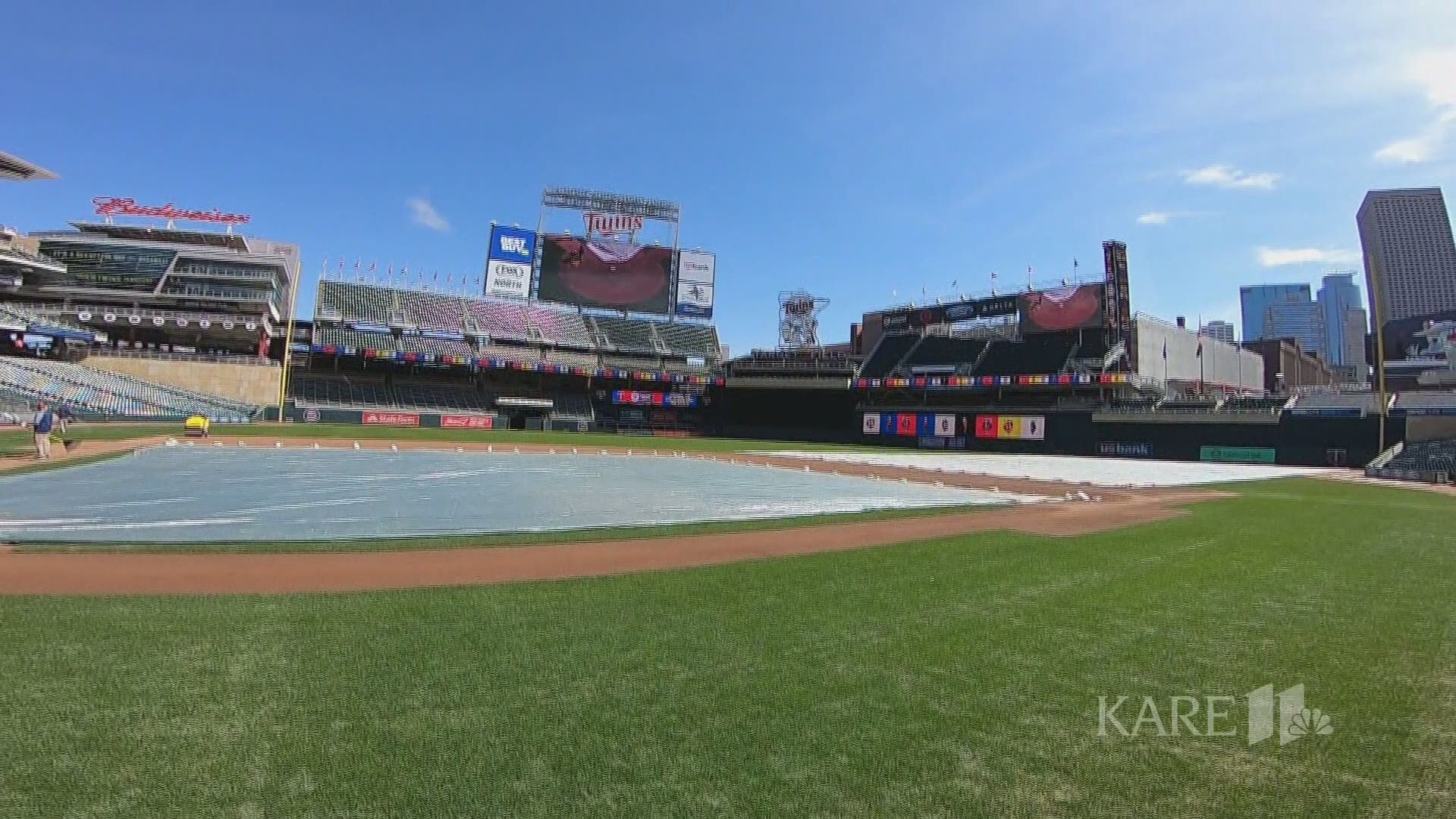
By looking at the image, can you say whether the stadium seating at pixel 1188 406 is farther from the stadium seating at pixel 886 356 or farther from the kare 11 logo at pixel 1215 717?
the kare 11 logo at pixel 1215 717

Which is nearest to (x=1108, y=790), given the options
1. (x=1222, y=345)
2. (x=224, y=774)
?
(x=224, y=774)

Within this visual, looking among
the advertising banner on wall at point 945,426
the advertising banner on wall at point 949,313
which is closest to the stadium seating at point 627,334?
the advertising banner on wall at point 949,313

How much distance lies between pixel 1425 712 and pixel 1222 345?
75486 mm

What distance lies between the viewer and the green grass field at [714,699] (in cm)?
281

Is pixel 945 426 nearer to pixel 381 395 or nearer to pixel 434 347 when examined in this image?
pixel 434 347

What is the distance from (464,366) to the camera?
2356 inches

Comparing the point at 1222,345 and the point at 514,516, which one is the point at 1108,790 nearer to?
the point at 514,516

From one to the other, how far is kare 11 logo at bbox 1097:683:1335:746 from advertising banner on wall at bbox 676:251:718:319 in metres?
65.3

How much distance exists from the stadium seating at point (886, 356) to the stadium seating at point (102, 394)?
1947 inches

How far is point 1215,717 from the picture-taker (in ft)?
12.4

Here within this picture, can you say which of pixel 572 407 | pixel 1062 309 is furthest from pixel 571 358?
pixel 1062 309

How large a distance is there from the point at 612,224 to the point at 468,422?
78.6 feet

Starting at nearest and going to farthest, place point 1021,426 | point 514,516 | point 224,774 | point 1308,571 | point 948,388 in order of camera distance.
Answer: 1. point 224,774
2. point 1308,571
3. point 514,516
4. point 1021,426
5. point 948,388

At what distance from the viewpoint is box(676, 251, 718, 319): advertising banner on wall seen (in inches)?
2682
